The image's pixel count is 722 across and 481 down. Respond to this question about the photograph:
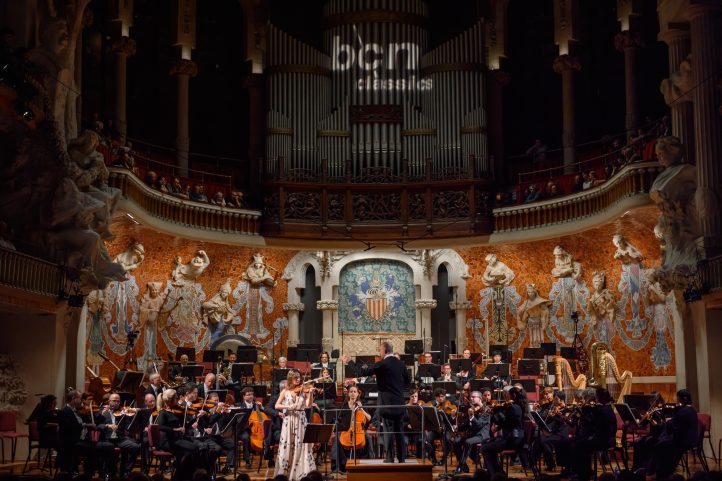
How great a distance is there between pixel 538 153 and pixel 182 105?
24.3 feet

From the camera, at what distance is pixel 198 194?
20109 mm

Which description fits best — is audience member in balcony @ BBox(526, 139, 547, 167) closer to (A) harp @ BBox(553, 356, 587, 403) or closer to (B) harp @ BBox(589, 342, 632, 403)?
(B) harp @ BBox(589, 342, 632, 403)

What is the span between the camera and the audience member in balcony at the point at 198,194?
65.5 feet

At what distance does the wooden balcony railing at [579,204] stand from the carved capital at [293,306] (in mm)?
4290

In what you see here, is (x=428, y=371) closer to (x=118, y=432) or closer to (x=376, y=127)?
(x=118, y=432)

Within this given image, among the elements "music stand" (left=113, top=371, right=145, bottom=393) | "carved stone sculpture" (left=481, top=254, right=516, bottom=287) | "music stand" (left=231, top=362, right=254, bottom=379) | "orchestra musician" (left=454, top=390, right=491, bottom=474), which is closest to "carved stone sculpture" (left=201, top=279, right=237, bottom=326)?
"music stand" (left=231, top=362, right=254, bottom=379)

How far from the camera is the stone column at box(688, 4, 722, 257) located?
49.0 feet

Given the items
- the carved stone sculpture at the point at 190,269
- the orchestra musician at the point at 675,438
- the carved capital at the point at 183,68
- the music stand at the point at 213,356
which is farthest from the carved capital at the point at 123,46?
the orchestra musician at the point at 675,438

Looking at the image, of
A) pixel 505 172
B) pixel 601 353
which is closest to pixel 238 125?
pixel 505 172

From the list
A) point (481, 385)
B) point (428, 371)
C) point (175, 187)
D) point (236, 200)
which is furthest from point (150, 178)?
point (481, 385)

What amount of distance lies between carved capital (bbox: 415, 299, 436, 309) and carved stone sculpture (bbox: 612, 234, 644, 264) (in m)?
4.07

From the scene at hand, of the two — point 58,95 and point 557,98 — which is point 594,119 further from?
point 58,95

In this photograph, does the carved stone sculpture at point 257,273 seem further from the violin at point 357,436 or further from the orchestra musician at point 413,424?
the violin at point 357,436

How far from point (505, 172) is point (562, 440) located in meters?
9.90
